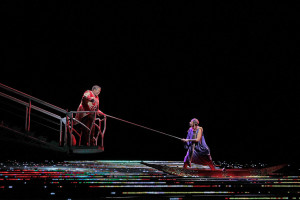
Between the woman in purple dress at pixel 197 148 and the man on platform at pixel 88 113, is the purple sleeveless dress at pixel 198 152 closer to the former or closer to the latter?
the woman in purple dress at pixel 197 148

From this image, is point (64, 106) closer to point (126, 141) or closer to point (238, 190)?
point (126, 141)

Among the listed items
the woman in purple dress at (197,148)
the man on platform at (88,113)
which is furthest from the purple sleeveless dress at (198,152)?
the man on platform at (88,113)

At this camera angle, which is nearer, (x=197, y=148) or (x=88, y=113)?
(x=197, y=148)

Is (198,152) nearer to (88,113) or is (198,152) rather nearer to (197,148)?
(197,148)

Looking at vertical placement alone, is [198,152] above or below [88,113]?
below

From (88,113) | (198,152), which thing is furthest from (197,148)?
(88,113)

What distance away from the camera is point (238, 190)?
563cm

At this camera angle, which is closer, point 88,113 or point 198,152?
point 198,152

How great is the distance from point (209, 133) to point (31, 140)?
6.95 meters

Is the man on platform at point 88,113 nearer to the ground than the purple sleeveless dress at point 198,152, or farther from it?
farther from it

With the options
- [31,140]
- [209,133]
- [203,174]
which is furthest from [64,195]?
[209,133]

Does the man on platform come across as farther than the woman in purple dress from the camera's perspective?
Yes

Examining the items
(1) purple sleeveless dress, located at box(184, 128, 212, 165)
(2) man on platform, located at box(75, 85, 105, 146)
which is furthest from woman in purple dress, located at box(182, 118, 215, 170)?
(2) man on platform, located at box(75, 85, 105, 146)

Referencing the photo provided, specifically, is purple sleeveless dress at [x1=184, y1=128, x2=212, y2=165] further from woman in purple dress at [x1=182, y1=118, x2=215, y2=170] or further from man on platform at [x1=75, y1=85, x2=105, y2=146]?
man on platform at [x1=75, y1=85, x2=105, y2=146]
